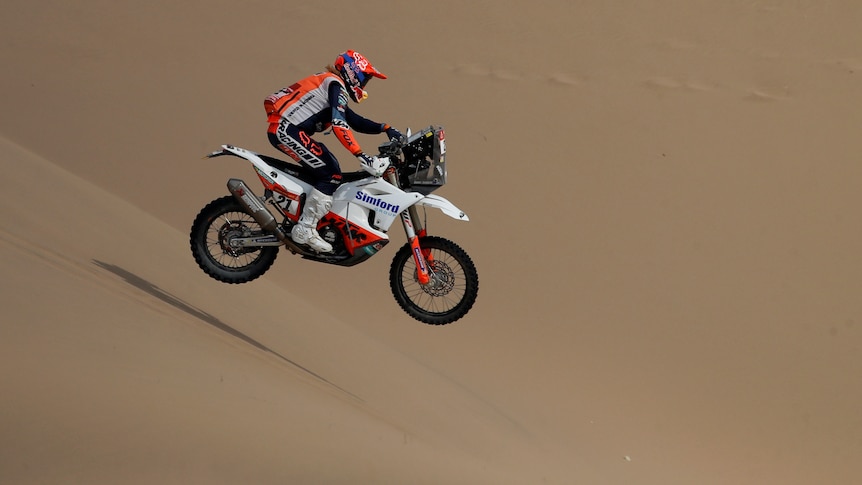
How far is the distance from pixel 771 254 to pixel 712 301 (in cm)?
131

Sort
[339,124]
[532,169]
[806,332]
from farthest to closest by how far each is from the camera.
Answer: [532,169] → [806,332] → [339,124]

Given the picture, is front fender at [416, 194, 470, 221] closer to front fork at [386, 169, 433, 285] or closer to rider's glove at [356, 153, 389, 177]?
front fork at [386, 169, 433, 285]

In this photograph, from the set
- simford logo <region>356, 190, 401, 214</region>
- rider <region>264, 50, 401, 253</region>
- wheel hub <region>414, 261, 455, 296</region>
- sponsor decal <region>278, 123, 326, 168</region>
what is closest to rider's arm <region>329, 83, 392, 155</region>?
rider <region>264, 50, 401, 253</region>

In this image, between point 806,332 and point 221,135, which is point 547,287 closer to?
point 806,332

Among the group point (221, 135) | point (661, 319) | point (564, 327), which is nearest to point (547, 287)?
point (564, 327)

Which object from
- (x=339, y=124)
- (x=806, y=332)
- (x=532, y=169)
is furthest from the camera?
(x=532, y=169)

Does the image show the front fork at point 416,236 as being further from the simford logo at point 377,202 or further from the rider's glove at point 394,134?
the rider's glove at point 394,134

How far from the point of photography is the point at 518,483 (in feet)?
31.5

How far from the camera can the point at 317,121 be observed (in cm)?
945

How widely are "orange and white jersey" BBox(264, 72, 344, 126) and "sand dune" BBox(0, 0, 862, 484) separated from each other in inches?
74.6

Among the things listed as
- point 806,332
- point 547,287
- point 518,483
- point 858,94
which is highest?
point 858,94

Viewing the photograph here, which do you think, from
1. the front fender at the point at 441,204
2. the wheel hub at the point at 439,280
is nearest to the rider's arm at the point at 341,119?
the front fender at the point at 441,204

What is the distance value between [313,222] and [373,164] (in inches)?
29.6

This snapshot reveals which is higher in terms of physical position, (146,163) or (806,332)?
(806,332)
